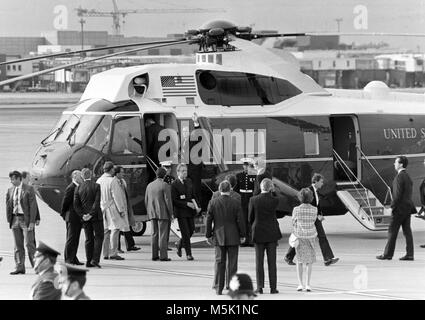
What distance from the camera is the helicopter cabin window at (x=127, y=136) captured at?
17.3 meters

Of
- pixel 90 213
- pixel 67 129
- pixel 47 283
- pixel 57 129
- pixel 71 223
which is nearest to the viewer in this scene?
pixel 47 283

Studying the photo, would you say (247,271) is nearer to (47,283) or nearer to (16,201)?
(16,201)

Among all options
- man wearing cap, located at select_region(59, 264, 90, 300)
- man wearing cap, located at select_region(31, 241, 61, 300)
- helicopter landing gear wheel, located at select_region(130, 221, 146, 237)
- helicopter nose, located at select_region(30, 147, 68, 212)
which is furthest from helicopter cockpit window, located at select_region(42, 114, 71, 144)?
man wearing cap, located at select_region(59, 264, 90, 300)

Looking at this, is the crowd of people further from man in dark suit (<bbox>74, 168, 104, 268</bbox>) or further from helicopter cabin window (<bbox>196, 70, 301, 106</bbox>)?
helicopter cabin window (<bbox>196, 70, 301, 106</bbox>)

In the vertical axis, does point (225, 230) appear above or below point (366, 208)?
above

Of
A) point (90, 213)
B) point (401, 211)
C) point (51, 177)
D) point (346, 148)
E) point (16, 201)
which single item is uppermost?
point (346, 148)

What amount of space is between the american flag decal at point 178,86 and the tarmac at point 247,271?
237 cm

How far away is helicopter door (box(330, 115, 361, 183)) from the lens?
18.4m

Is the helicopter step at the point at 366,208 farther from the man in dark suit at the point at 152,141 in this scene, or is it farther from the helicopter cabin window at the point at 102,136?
the helicopter cabin window at the point at 102,136

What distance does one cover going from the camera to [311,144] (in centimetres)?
1820

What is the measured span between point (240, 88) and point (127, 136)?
210 centimetres

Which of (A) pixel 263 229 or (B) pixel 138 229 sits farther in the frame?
(B) pixel 138 229

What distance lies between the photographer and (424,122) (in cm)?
1900

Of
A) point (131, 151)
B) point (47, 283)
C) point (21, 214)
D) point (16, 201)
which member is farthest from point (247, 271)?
point (47, 283)
